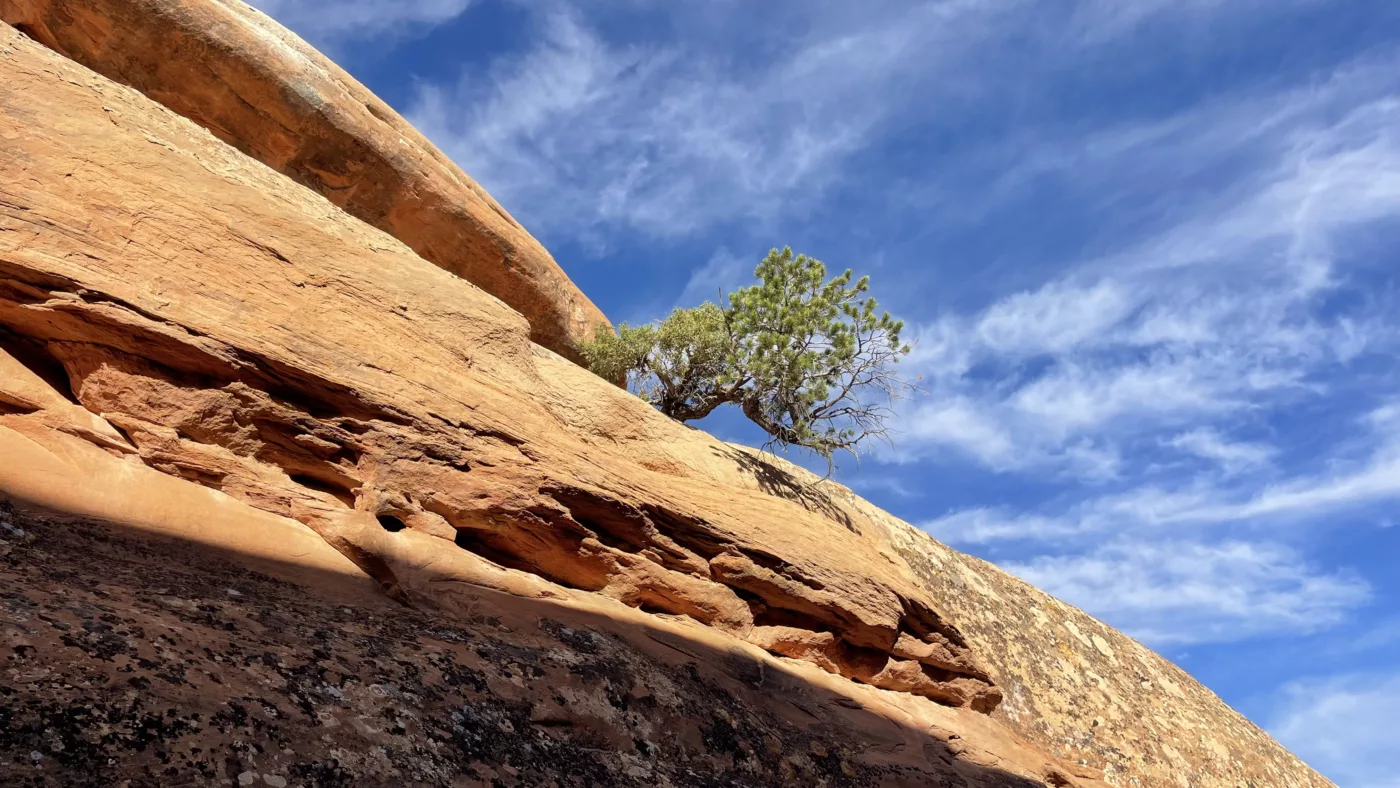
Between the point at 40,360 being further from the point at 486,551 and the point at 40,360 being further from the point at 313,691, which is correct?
the point at 313,691

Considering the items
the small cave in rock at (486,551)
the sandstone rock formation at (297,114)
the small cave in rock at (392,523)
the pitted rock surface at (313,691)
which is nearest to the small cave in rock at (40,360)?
the pitted rock surface at (313,691)

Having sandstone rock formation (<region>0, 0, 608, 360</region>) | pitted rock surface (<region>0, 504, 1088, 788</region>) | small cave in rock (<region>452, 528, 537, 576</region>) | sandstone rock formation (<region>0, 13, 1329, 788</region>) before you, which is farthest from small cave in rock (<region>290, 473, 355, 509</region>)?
sandstone rock formation (<region>0, 0, 608, 360</region>)

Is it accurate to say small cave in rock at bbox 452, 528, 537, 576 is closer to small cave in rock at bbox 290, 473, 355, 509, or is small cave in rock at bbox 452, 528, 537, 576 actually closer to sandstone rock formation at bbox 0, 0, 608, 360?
small cave in rock at bbox 290, 473, 355, 509

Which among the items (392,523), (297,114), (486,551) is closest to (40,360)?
(392,523)

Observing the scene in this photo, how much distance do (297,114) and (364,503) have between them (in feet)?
27.7

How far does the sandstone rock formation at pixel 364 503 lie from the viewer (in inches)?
258

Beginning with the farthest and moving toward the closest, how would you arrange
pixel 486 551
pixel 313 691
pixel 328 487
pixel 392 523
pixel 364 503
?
pixel 486 551
pixel 392 523
pixel 328 487
pixel 364 503
pixel 313 691

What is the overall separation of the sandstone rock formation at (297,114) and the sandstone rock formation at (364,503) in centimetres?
11

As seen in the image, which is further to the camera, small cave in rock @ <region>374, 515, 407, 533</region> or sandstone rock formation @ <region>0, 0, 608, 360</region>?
sandstone rock formation @ <region>0, 0, 608, 360</region>

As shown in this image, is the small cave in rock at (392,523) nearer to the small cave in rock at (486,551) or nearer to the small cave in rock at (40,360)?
the small cave in rock at (486,551)

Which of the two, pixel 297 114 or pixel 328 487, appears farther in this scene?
pixel 297 114

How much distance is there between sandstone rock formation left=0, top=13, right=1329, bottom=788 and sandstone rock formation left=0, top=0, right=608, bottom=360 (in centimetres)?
11

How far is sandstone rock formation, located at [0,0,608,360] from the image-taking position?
13750mm

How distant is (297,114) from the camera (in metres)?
15.0
